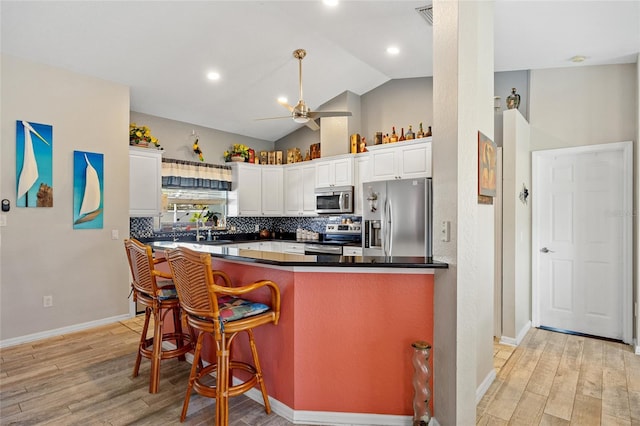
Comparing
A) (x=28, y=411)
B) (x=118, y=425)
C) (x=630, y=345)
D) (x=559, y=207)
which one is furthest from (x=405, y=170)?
(x=28, y=411)

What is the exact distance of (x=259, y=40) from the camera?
12.4 ft

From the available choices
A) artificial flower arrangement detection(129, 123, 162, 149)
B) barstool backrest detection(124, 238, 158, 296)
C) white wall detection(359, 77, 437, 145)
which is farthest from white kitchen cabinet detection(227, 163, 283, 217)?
barstool backrest detection(124, 238, 158, 296)

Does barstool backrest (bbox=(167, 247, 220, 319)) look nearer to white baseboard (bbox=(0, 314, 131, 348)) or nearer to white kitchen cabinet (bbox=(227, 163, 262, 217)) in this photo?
white baseboard (bbox=(0, 314, 131, 348))

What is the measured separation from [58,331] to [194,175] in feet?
8.49

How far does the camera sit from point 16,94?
3461mm

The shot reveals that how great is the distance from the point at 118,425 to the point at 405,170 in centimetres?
390

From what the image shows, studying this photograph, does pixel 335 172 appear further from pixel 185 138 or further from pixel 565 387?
pixel 565 387

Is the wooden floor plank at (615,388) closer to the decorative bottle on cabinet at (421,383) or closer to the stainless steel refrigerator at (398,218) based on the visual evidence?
the decorative bottle on cabinet at (421,383)

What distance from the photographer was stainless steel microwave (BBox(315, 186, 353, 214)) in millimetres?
5102

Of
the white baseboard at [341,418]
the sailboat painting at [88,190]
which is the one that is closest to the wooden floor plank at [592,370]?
the white baseboard at [341,418]

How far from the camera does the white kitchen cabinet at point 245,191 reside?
571cm

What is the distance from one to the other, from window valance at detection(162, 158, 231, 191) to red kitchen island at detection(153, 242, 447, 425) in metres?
3.37

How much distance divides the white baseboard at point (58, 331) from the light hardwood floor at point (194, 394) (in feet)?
0.38

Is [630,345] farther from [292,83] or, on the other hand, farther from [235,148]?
[235,148]
